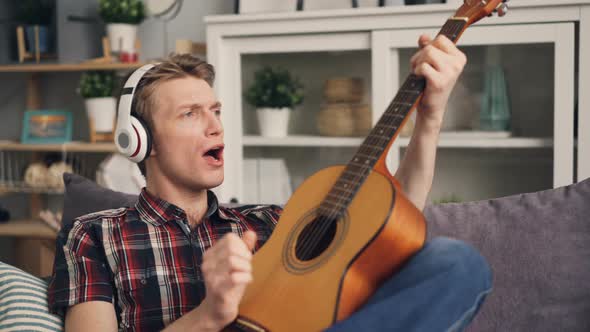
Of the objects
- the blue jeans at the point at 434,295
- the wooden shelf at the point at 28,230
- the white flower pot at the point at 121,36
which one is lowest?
the wooden shelf at the point at 28,230

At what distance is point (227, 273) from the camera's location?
0.89 m

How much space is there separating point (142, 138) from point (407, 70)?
1305 mm

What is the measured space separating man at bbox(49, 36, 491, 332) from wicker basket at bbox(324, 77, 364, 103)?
1.17 metres

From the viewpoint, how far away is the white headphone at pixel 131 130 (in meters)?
1.36

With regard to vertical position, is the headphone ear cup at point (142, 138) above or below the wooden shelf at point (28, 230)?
above

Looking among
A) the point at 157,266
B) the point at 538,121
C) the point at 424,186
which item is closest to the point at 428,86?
the point at 424,186

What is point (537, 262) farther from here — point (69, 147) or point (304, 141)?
point (69, 147)

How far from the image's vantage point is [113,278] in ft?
4.21

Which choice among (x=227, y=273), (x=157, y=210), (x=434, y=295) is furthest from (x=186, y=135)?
(x=434, y=295)

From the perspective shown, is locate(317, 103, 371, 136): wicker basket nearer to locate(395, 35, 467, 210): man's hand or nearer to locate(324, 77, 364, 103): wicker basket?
locate(324, 77, 364, 103): wicker basket

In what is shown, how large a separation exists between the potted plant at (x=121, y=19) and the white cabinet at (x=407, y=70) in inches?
22.4

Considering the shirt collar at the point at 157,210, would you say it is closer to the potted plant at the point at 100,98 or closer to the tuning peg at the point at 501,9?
the tuning peg at the point at 501,9

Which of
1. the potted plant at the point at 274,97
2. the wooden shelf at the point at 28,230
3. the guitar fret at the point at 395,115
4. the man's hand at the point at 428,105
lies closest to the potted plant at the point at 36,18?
the wooden shelf at the point at 28,230

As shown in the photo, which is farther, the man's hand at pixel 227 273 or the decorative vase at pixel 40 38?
the decorative vase at pixel 40 38
